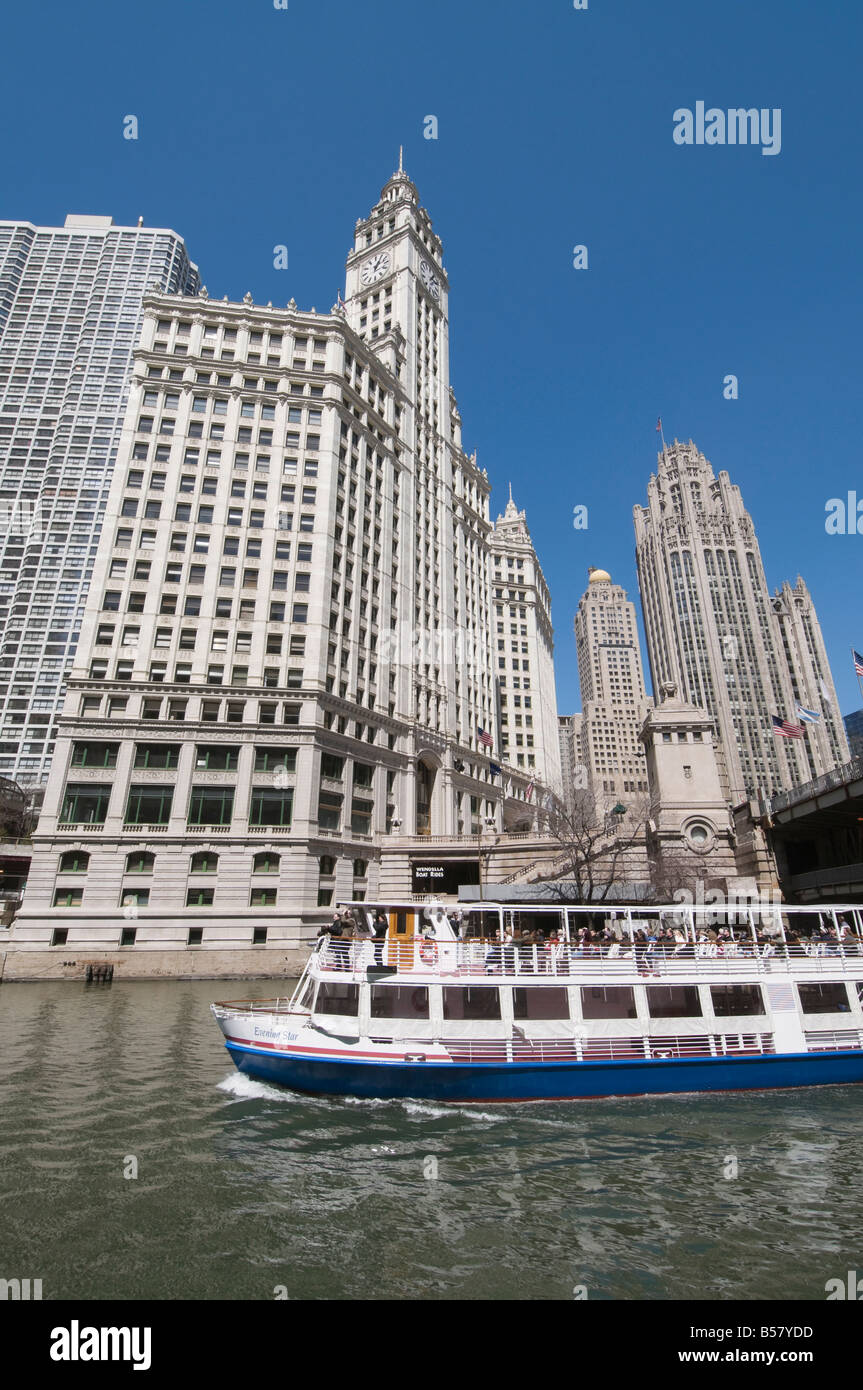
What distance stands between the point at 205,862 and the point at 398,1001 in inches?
1271

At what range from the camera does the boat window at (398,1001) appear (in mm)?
18297

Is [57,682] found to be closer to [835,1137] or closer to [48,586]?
[48,586]

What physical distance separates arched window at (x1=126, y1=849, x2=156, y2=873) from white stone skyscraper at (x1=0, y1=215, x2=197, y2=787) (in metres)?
75.1

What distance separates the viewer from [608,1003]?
19016mm

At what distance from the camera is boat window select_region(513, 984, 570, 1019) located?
1859 cm

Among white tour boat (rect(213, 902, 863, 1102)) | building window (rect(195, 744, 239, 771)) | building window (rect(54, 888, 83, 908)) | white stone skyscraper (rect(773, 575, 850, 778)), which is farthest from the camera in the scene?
white stone skyscraper (rect(773, 575, 850, 778))

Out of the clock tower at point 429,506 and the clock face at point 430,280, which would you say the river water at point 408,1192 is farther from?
the clock face at point 430,280

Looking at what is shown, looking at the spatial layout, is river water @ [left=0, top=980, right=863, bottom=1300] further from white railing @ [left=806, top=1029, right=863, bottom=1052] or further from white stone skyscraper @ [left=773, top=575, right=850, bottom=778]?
white stone skyscraper @ [left=773, top=575, right=850, bottom=778]

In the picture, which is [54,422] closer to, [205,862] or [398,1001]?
[205,862]

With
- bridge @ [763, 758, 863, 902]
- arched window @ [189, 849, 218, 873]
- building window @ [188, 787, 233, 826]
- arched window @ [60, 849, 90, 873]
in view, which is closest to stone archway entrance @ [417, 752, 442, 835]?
building window @ [188, 787, 233, 826]

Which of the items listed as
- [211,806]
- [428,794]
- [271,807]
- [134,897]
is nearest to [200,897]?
[134,897]

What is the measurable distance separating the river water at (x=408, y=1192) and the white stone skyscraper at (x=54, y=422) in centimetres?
10917

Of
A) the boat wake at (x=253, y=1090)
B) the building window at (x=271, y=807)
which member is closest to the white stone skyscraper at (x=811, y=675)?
the building window at (x=271, y=807)

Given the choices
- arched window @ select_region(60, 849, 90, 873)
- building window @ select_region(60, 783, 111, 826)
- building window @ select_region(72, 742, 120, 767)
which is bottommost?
arched window @ select_region(60, 849, 90, 873)
